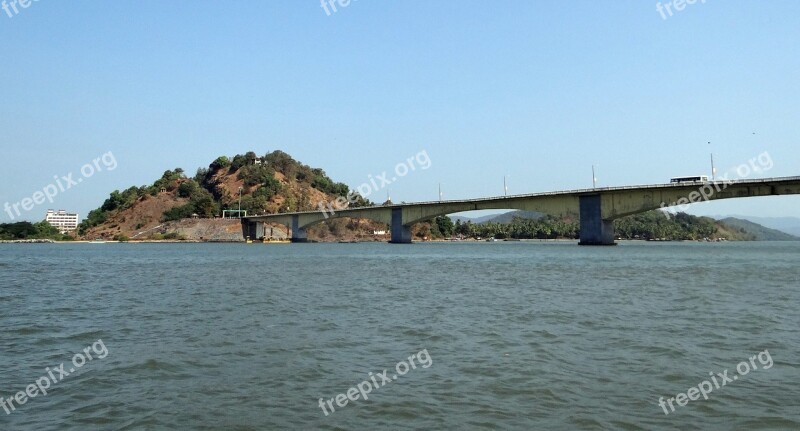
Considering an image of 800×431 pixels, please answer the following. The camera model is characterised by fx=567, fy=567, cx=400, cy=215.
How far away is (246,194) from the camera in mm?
187500

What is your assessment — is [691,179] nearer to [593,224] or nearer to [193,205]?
[593,224]

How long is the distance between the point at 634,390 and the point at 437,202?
9812 centimetres

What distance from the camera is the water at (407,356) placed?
7418mm

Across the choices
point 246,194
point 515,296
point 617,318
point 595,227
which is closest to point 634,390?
point 617,318

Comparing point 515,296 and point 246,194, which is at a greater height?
point 246,194

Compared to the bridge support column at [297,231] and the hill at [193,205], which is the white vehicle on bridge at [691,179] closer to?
the bridge support column at [297,231]

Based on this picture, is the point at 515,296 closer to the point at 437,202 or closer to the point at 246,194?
the point at 437,202
